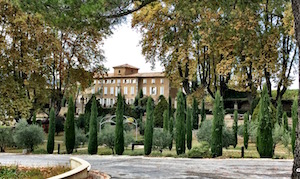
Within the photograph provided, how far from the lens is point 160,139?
2355 centimetres

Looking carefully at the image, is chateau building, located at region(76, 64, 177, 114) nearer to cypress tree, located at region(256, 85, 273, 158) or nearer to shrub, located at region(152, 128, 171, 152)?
shrub, located at region(152, 128, 171, 152)

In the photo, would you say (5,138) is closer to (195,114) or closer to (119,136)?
(119,136)

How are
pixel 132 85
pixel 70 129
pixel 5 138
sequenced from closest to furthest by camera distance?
pixel 70 129
pixel 5 138
pixel 132 85

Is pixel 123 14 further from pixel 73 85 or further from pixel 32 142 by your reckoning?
pixel 73 85

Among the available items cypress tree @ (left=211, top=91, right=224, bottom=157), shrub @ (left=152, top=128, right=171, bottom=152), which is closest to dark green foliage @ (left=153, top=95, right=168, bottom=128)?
shrub @ (left=152, top=128, right=171, bottom=152)

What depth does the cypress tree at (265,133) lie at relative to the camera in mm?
20078

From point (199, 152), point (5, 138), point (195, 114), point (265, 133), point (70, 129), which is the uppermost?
point (195, 114)

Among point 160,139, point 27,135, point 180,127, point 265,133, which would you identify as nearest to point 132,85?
point 27,135

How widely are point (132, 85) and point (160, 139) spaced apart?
154 feet

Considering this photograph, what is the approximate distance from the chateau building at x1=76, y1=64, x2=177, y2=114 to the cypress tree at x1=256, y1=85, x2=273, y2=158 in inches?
1767

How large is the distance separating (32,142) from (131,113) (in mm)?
16366

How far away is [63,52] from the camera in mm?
31797

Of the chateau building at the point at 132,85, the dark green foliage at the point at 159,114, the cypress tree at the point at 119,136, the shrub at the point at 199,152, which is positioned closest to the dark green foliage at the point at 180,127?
the shrub at the point at 199,152

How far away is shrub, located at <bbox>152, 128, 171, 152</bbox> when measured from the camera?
2347 cm
